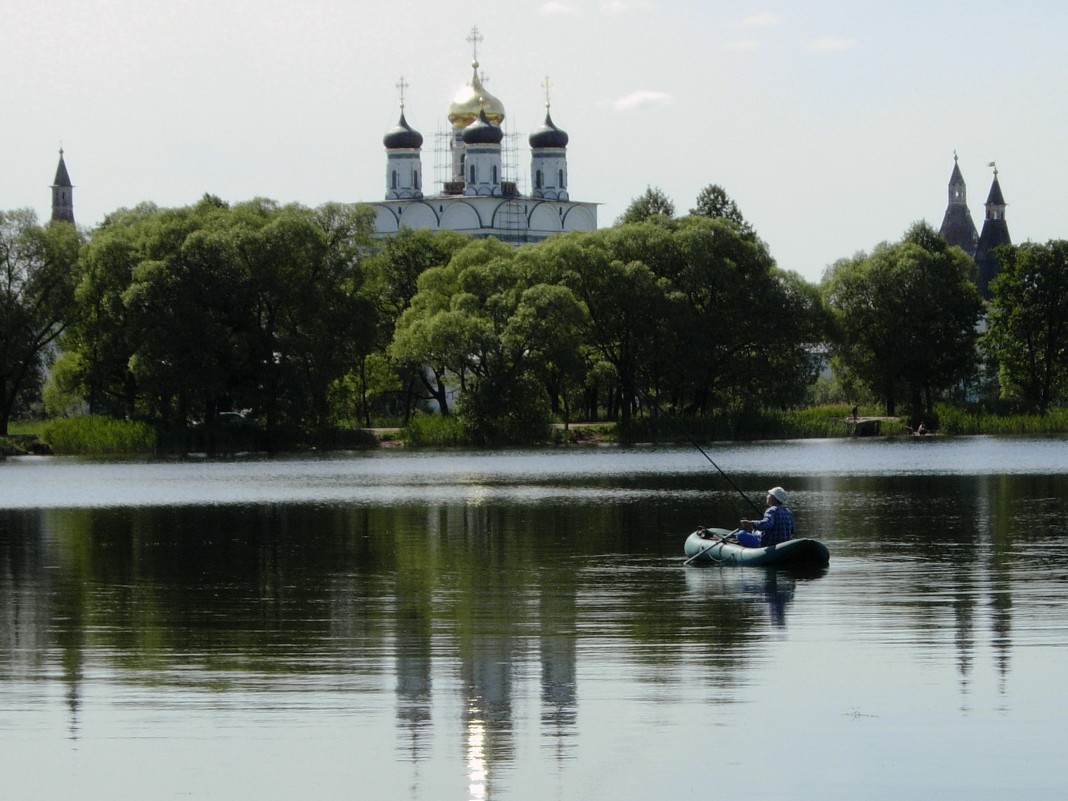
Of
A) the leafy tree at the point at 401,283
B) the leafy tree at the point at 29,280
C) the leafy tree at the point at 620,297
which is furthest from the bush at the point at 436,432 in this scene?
the leafy tree at the point at 29,280

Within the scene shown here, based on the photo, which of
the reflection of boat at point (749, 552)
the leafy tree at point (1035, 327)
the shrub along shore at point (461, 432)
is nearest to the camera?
the reflection of boat at point (749, 552)

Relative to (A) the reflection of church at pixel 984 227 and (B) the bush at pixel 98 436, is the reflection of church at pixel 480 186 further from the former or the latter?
(B) the bush at pixel 98 436

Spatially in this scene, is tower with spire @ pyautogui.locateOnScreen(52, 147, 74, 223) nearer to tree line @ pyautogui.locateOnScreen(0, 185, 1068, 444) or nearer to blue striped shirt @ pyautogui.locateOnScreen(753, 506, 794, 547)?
tree line @ pyautogui.locateOnScreen(0, 185, 1068, 444)

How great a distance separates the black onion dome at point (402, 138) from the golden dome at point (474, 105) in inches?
131

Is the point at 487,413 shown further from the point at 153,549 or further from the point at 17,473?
the point at 153,549

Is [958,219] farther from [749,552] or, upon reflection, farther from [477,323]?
[749,552]

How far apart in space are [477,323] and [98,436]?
54.0ft

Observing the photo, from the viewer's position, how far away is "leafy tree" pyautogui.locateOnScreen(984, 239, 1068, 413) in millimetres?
85250

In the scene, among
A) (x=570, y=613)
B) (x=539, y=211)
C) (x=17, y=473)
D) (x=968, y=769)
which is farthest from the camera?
(x=539, y=211)

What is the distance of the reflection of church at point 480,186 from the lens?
128625 millimetres

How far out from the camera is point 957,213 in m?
168

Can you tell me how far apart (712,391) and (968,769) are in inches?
2689

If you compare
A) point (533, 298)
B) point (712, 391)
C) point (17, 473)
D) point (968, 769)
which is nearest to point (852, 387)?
point (712, 391)

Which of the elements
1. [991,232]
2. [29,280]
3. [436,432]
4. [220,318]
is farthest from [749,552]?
[991,232]
